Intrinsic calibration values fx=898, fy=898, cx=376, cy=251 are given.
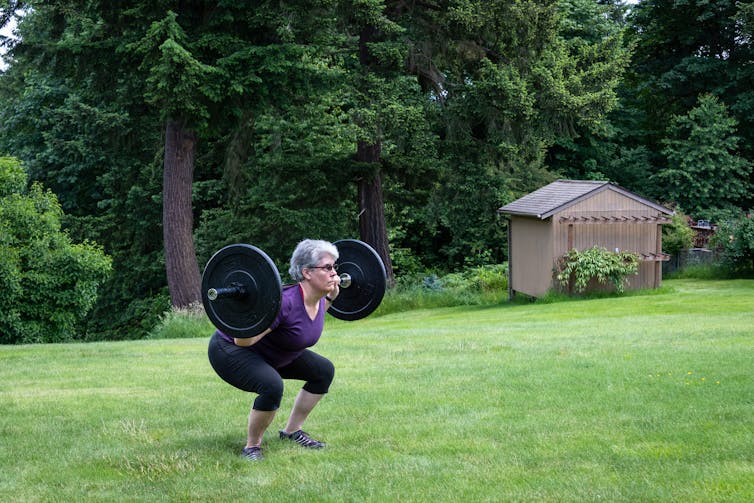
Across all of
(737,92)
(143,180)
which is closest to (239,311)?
(143,180)

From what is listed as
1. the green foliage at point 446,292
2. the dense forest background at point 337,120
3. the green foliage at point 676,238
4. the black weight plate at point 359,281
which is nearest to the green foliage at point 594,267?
the green foliage at point 446,292

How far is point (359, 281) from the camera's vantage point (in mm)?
6844

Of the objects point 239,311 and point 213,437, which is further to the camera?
point 213,437

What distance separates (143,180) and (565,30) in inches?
690

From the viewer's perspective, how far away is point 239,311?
5.70 metres

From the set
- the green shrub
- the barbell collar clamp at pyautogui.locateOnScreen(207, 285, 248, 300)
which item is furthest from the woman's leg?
the green shrub

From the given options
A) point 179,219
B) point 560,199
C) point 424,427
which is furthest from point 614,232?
point 424,427

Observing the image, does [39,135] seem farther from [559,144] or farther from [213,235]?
[559,144]

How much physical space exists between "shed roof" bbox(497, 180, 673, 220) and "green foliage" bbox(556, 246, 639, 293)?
1.19 meters

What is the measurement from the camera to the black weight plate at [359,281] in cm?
680

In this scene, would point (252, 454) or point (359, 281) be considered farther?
point (359, 281)

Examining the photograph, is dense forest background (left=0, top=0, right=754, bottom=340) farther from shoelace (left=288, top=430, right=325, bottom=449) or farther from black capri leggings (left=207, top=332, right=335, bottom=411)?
black capri leggings (left=207, top=332, right=335, bottom=411)

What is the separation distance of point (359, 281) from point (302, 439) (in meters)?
1.25

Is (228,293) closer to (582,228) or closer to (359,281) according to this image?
(359,281)
